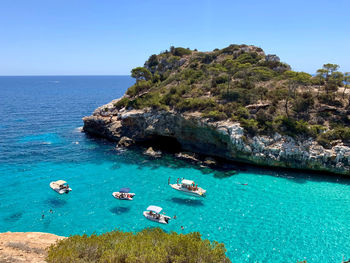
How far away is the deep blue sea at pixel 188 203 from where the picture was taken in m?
19.3

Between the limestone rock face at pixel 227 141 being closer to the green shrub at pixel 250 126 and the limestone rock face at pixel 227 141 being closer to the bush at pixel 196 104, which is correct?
the green shrub at pixel 250 126

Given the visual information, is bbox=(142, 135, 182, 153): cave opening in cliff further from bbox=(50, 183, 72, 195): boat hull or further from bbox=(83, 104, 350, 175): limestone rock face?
bbox=(50, 183, 72, 195): boat hull

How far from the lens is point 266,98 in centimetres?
3859

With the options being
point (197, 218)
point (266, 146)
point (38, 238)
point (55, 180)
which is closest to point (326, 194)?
point (266, 146)

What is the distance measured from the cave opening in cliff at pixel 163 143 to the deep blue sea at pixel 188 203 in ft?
13.2

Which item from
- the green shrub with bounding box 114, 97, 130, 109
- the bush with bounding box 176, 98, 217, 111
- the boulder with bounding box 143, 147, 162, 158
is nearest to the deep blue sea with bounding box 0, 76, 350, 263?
the boulder with bounding box 143, 147, 162, 158

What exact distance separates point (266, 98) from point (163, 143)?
20101 millimetres

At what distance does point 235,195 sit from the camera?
25.8 metres

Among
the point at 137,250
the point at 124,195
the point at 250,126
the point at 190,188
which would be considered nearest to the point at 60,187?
the point at 124,195

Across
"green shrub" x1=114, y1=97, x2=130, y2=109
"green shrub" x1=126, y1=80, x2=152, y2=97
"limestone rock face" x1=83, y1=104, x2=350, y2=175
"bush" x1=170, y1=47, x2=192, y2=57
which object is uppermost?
"bush" x1=170, y1=47, x2=192, y2=57

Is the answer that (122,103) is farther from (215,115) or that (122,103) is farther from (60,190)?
(60,190)

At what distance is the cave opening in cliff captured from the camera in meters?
40.8

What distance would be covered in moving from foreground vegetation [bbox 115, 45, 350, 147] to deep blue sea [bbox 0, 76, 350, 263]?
A: 7127mm

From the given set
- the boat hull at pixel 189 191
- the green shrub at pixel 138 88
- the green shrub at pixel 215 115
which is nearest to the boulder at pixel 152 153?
the green shrub at pixel 215 115
